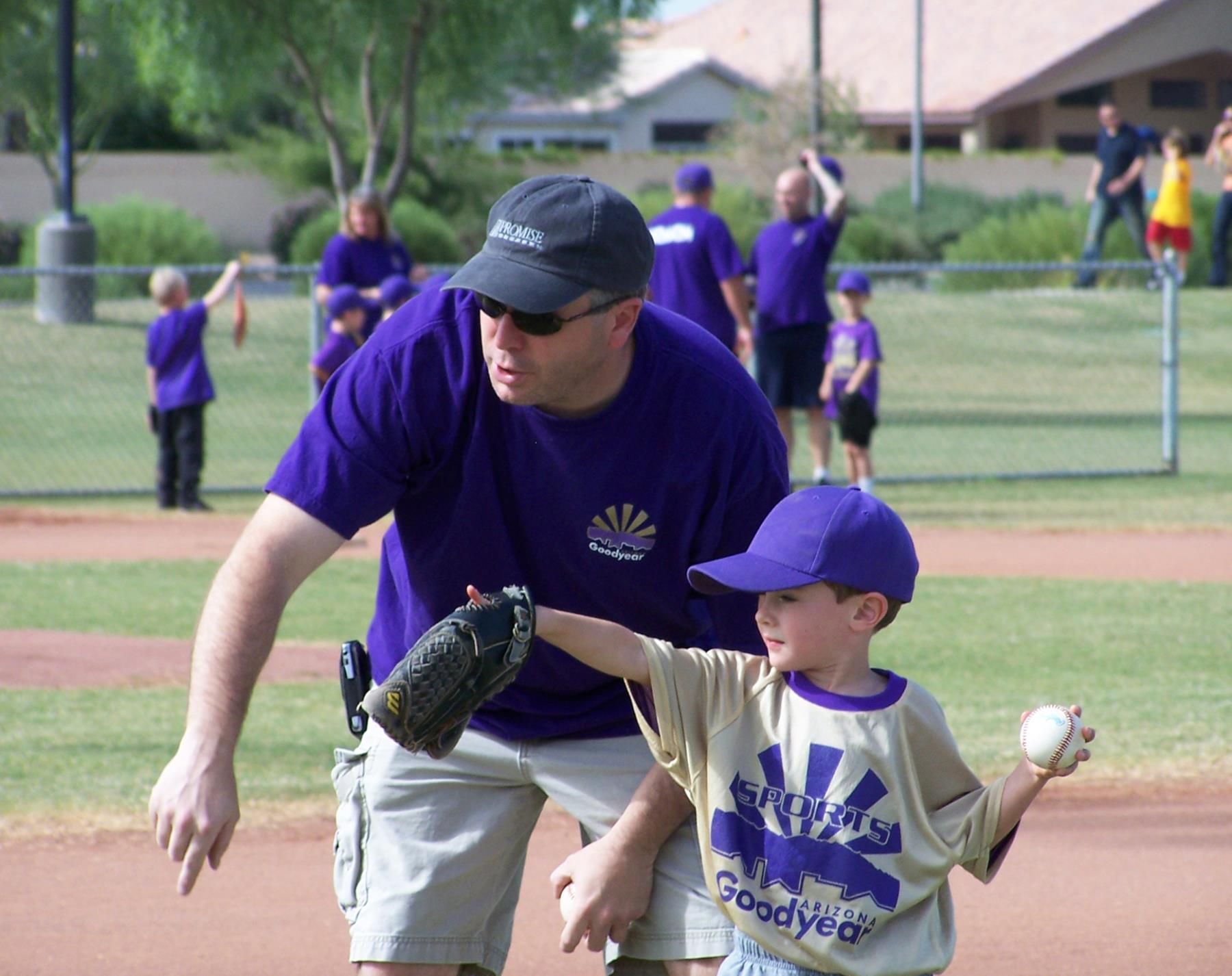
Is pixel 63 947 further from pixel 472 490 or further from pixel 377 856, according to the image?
pixel 472 490

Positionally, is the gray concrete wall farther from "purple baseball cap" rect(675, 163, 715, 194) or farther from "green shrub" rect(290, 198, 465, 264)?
"purple baseball cap" rect(675, 163, 715, 194)

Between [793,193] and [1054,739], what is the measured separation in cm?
920

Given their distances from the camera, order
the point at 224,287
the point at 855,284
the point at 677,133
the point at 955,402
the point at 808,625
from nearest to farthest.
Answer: the point at 808,625 → the point at 855,284 → the point at 224,287 → the point at 955,402 → the point at 677,133

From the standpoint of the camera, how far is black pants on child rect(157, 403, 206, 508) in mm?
12594

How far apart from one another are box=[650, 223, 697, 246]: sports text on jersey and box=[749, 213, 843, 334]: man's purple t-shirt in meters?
1.21

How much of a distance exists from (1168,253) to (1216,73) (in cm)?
3946

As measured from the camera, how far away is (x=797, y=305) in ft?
39.7

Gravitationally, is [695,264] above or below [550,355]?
above

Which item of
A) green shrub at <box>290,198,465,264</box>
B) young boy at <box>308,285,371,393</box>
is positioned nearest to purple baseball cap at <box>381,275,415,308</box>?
young boy at <box>308,285,371,393</box>

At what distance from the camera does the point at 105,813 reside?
5730 millimetres

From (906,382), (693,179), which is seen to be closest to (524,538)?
(693,179)

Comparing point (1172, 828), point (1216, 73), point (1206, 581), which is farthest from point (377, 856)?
point (1216, 73)

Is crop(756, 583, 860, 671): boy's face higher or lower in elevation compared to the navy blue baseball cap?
lower

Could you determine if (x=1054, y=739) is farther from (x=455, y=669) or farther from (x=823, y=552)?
(x=455, y=669)
